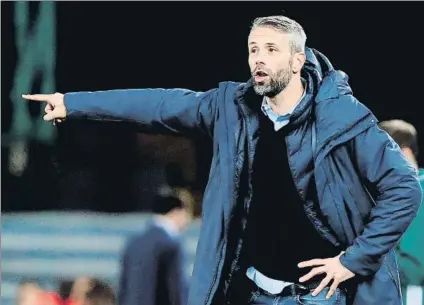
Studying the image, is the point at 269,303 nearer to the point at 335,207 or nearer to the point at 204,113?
the point at 335,207

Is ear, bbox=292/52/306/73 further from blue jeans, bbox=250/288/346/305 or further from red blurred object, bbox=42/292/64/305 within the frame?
red blurred object, bbox=42/292/64/305

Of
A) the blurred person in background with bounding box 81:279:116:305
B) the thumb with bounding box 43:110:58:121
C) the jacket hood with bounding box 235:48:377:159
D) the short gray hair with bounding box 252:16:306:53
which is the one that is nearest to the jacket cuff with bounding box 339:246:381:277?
the jacket hood with bounding box 235:48:377:159

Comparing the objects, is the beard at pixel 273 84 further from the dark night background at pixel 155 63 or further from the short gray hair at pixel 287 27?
the dark night background at pixel 155 63

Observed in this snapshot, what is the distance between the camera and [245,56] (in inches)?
328

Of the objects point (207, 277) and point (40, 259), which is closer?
point (207, 277)

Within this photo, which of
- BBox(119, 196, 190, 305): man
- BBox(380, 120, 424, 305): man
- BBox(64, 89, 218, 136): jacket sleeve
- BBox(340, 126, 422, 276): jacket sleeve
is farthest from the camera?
BBox(119, 196, 190, 305): man

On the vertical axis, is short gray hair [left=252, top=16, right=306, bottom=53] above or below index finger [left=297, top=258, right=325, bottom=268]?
above

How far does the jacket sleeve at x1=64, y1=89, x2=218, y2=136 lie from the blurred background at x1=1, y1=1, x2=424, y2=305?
4142mm

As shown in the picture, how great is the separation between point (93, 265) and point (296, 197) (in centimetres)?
555

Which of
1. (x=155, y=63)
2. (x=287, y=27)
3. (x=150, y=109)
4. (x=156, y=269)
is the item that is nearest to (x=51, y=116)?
(x=150, y=109)

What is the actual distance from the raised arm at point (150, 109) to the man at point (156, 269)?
1.49m

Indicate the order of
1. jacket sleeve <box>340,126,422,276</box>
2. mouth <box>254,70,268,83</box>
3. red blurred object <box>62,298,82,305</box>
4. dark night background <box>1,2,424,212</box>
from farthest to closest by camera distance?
1. dark night background <box>1,2,424,212</box>
2. red blurred object <box>62,298,82,305</box>
3. mouth <box>254,70,268,83</box>
4. jacket sleeve <box>340,126,422,276</box>

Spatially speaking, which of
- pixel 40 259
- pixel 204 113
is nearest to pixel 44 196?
pixel 40 259

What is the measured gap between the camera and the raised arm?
317cm
